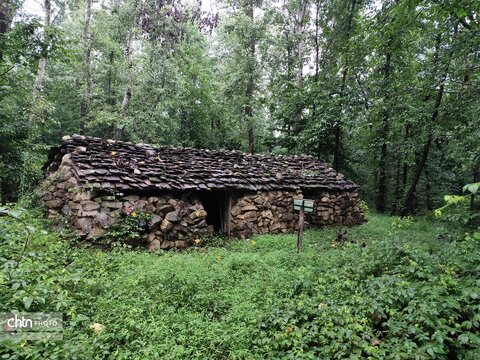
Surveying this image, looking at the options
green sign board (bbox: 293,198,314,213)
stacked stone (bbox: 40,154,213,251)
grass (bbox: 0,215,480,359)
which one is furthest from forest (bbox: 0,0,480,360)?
green sign board (bbox: 293,198,314,213)

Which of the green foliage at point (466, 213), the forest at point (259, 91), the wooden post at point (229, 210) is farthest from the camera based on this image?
the forest at point (259, 91)

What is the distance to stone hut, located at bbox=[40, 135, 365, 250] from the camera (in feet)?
20.3

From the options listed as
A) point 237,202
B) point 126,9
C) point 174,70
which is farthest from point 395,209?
point 126,9

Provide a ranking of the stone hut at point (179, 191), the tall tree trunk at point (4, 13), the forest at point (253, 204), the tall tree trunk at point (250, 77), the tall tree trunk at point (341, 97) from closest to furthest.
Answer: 1. the forest at point (253, 204)
2. the stone hut at point (179, 191)
3. the tall tree trunk at point (4, 13)
4. the tall tree trunk at point (341, 97)
5. the tall tree trunk at point (250, 77)

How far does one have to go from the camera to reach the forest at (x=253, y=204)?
10.7ft

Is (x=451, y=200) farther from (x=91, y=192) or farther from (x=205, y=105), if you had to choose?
(x=205, y=105)

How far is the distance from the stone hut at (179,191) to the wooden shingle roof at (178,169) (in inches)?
0.8

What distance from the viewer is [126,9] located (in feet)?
47.5

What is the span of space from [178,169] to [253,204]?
8.17ft

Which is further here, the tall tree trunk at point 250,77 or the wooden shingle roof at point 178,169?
the tall tree trunk at point 250,77

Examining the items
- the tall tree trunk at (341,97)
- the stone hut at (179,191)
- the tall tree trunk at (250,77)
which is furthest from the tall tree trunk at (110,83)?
the tall tree trunk at (341,97)

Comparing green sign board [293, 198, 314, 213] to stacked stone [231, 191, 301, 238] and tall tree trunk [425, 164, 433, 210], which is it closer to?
stacked stone [231, 191, 301, 238]

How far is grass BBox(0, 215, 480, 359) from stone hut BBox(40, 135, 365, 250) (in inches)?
49.0

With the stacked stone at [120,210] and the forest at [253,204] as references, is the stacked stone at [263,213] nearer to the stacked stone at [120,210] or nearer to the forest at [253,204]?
the forest at [253,204]
